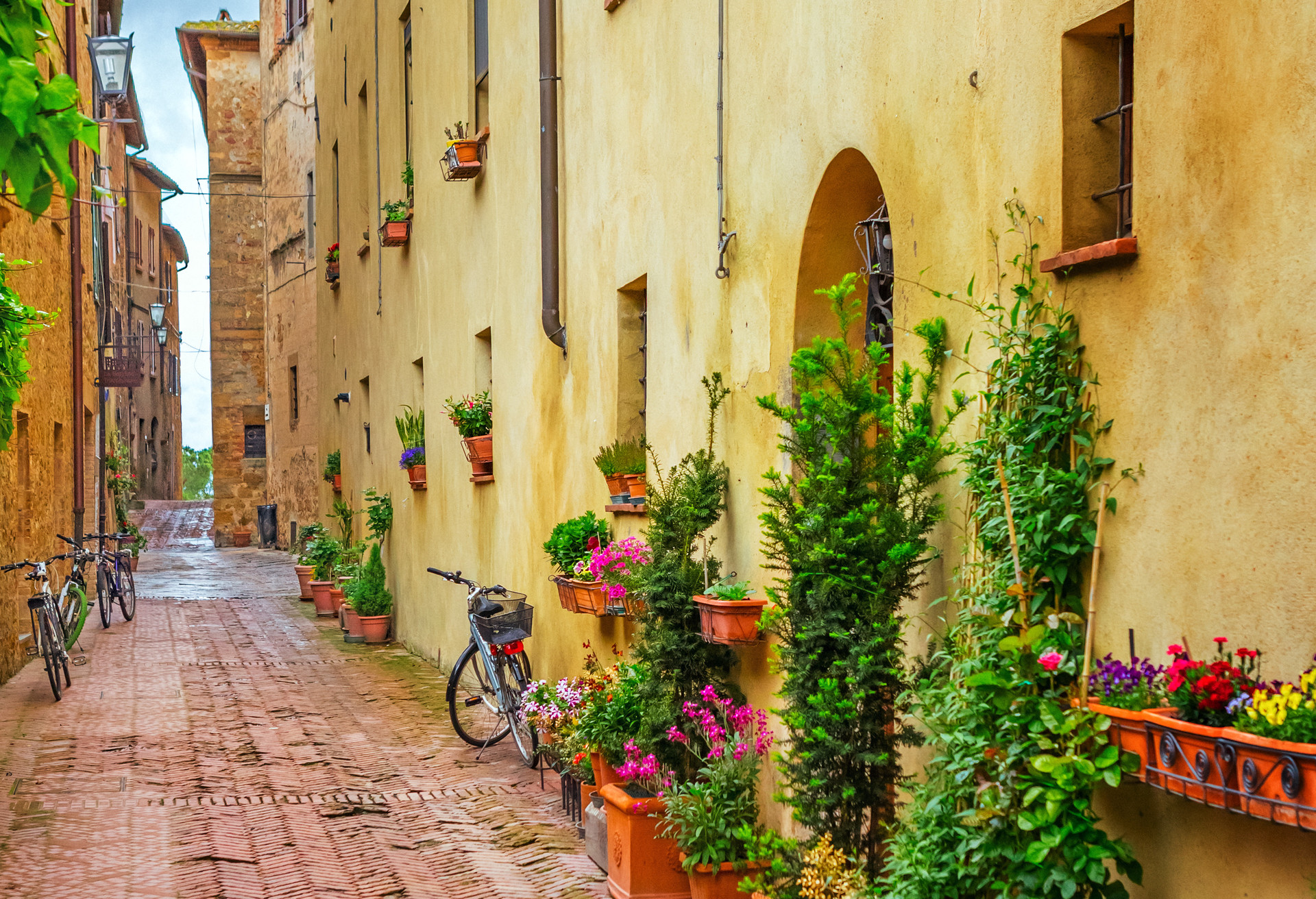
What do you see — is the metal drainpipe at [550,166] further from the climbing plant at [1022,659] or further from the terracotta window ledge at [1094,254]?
the terracotta window ledge at [1094,254]

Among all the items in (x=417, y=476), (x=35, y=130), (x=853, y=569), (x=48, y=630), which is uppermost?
(x=35, y=130)

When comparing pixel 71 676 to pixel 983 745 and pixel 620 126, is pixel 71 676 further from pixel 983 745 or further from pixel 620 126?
pixel 983 745

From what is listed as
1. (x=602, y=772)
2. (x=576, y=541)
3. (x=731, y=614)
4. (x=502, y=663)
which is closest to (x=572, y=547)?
(x=576, y=541)

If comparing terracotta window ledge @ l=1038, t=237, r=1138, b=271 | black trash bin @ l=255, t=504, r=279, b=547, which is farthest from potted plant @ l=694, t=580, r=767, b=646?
black trash bin @ l=255, t=504, r=279, b=547

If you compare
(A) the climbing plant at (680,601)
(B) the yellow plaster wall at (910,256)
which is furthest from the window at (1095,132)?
(A) the climbing plant at (680,601)

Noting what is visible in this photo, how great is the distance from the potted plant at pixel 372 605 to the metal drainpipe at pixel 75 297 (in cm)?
325

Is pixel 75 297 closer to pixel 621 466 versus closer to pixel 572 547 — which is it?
pixel 572 547

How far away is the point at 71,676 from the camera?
37.4 ft

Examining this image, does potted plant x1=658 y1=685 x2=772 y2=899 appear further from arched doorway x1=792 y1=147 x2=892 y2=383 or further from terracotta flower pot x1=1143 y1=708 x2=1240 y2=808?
terracotta flower pot x1=1143 y1=708 x2=1240 y2=808

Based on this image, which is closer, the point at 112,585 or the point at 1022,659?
the point at 1022,659

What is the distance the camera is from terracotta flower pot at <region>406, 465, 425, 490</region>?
12609 millimetres

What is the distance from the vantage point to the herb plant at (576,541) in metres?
7.14

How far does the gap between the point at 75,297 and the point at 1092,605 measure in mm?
13806

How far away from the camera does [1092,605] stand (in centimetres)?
299
